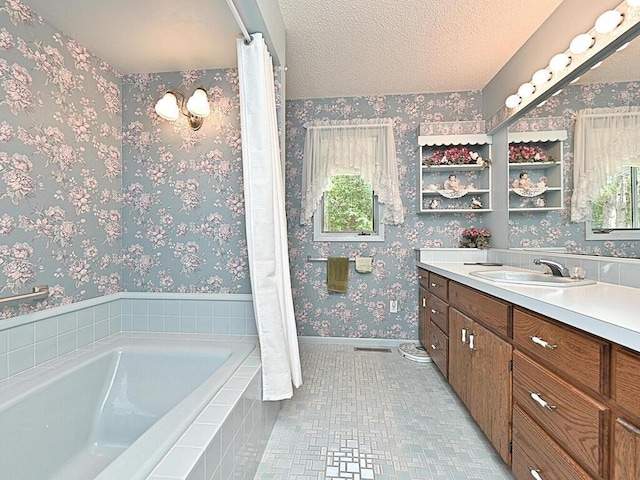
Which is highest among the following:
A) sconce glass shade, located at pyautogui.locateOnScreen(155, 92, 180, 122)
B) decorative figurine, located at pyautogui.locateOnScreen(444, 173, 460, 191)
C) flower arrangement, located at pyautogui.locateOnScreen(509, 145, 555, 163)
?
sconce glass shade, located at pyautogui.locateOnScreen(155, 92, 180, 122)

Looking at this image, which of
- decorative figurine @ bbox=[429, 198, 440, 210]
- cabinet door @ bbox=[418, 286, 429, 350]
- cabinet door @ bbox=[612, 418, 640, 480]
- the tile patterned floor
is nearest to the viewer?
cabinet door @ bbox=[612, 418, 640, 480]

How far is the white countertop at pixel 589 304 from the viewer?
Answer: 29.8 inches

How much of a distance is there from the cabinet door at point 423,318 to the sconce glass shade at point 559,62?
1.72 metres

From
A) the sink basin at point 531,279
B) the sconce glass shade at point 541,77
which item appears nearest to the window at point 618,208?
the sink basin at point 531,279

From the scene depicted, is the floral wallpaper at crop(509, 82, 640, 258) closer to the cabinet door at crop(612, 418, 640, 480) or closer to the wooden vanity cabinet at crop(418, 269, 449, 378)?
the wooden vanity cabinet at crop(418, 269, 449, 378)

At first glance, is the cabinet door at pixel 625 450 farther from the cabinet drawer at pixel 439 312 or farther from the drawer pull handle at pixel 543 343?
the cabinet drawer at pixel 439 312

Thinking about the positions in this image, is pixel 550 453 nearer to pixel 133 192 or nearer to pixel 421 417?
pixel 421 417

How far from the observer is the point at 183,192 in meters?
2.06

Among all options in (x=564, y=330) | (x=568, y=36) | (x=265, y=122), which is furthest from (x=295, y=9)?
(x=564, y=330)

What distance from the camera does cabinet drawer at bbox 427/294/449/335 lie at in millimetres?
2137

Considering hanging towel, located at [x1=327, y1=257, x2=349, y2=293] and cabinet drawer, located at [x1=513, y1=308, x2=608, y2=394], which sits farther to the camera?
hanging towel, located at [x1=327, y1=257, x2=349, y2=293]

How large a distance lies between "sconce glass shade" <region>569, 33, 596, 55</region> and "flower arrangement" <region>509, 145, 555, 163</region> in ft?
1.82

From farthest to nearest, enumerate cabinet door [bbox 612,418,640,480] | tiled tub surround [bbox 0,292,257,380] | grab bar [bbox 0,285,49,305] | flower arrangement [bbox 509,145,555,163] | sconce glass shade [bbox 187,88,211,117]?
flower arrangement [bbox 509,145,555,163] < sconce glass shade [bbox 187,88,211,117] < tiled tub surround [bbox 0,292,257,380] < grab bar [bbox 0,285,49,305] < cabinet door [bbox 612,418,640,480]

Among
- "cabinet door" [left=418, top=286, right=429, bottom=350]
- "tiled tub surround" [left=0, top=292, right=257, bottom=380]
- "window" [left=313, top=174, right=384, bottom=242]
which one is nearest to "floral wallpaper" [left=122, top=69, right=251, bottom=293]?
"tiled tub surround" [left=0, top=292, right=257, bottom=380]
